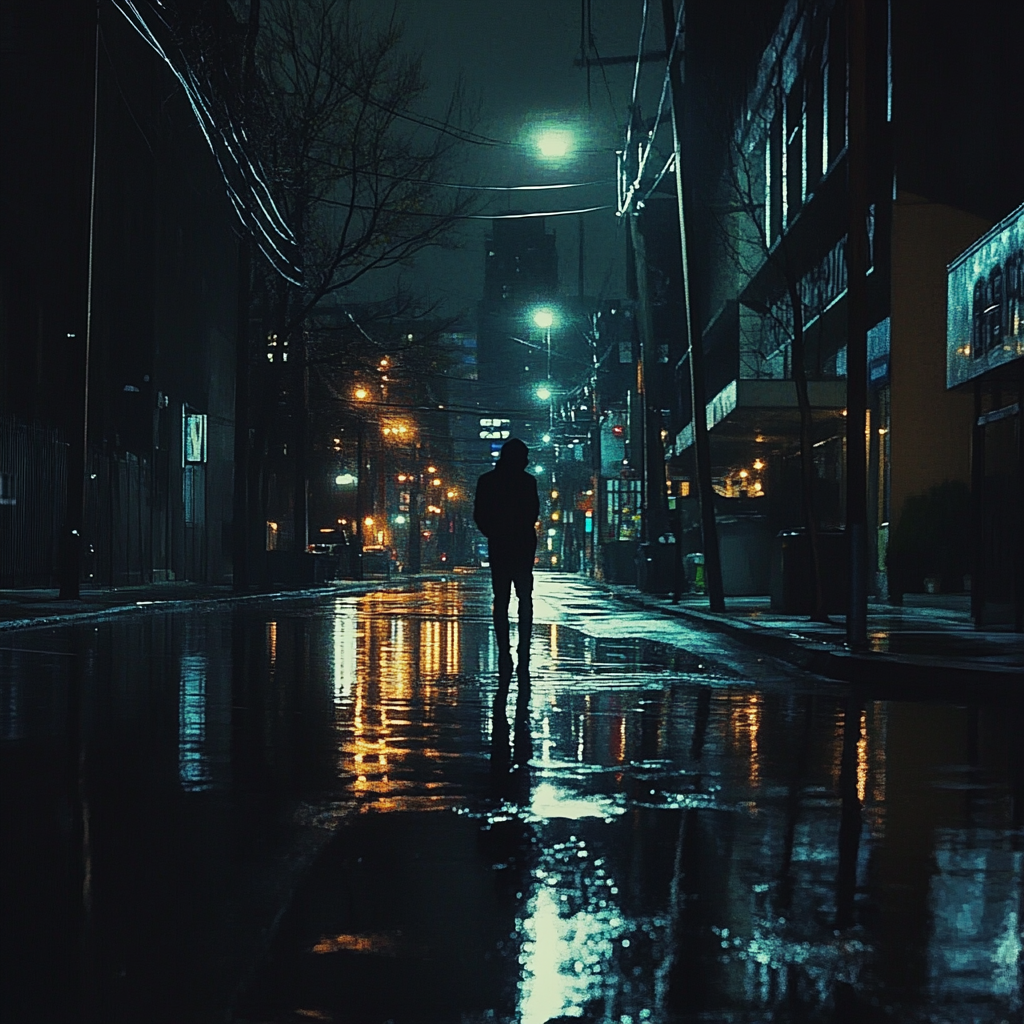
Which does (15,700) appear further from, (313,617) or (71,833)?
(313,617)

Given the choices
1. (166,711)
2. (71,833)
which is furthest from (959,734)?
(71,833)

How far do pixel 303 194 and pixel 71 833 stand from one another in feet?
133

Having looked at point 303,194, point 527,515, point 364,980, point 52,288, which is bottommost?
point 364,980

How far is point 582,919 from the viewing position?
18.7 ft

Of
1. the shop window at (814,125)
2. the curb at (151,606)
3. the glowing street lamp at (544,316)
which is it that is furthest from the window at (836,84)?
the glowing street lamp at (544,316)

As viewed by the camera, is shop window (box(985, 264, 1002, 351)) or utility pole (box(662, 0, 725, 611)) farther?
utility pole (box(662, 0, 725, 611))

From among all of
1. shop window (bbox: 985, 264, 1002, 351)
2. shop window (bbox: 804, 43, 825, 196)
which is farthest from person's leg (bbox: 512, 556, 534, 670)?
shop window (bbox: 804, 43, 825, 196)

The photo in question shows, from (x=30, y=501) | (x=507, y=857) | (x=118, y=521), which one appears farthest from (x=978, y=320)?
(x=118, y=521)

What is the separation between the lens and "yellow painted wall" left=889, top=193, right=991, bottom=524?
30578 millimetres

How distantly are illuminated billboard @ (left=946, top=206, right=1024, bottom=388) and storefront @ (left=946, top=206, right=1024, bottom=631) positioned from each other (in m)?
0.01

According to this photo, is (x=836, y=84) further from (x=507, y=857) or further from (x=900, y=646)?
(x=507, y=857)

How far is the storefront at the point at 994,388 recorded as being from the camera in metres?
19.4

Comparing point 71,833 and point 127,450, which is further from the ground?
point 127,450

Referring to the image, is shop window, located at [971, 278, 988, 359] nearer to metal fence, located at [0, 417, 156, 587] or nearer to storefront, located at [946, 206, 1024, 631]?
storefront, located at [946, 206, 1024, 631]
